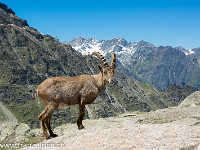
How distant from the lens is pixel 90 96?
1916 centimetres

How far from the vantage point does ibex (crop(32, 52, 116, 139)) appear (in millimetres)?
18094

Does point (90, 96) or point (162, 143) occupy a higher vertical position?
point (90, 96)

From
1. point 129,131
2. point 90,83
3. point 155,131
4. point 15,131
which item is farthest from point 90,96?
point 15,131

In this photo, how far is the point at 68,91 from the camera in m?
18.5

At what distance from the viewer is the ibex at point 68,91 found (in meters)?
18.1

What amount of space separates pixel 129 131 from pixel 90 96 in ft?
15.4

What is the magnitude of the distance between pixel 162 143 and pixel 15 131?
86.4ft

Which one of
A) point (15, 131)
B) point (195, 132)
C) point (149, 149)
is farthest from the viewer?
point (15, 131)

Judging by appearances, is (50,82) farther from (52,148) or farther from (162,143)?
(162,143)

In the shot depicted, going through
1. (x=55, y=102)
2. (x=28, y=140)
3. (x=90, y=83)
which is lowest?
(x=28, y=140)

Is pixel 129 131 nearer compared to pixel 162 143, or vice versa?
pixel 162 143

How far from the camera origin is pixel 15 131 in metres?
33.4

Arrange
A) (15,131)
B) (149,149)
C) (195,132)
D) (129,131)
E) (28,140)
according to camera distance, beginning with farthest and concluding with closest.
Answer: (15,131) < (28,140) < (129,131) < (195,132) < (149,149)

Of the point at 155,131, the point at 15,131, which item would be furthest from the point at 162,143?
the point at 15,131
